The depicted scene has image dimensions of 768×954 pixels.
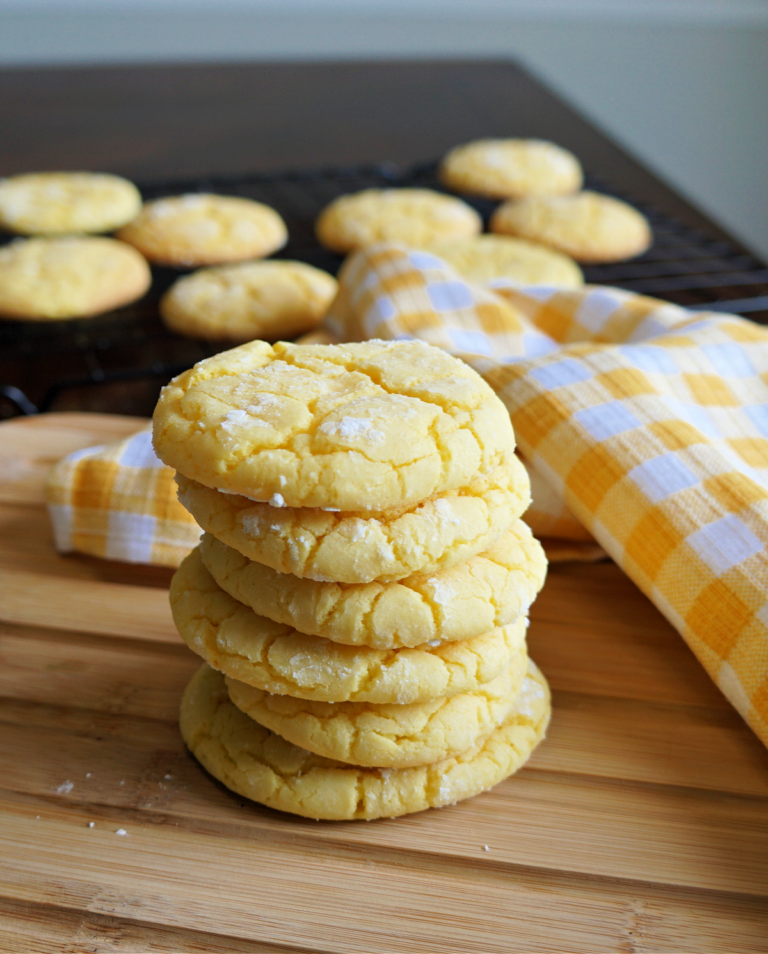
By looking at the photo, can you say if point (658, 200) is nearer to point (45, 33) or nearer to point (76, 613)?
point (76, 613)

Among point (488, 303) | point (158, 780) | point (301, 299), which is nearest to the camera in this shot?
point (158, 780)

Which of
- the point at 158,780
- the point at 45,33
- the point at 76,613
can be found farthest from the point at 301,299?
the point at 45,33

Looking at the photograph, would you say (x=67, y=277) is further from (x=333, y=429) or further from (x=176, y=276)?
(x=333, y=429)

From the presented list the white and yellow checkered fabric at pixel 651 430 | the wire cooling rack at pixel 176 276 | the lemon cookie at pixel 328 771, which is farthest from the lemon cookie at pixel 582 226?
the lemon cookie at pixel 328 771

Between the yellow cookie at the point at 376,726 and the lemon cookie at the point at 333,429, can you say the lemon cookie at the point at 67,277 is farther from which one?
the yellow cookie at the point at 376,726

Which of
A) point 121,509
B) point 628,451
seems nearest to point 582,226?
point 628,451

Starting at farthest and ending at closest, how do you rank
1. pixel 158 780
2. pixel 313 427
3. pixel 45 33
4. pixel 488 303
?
pixel 45 33
pixel 488 303
pixel 158 780
pixel 313 427

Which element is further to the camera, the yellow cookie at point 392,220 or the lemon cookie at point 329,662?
the yellow cookie at point 392,220
